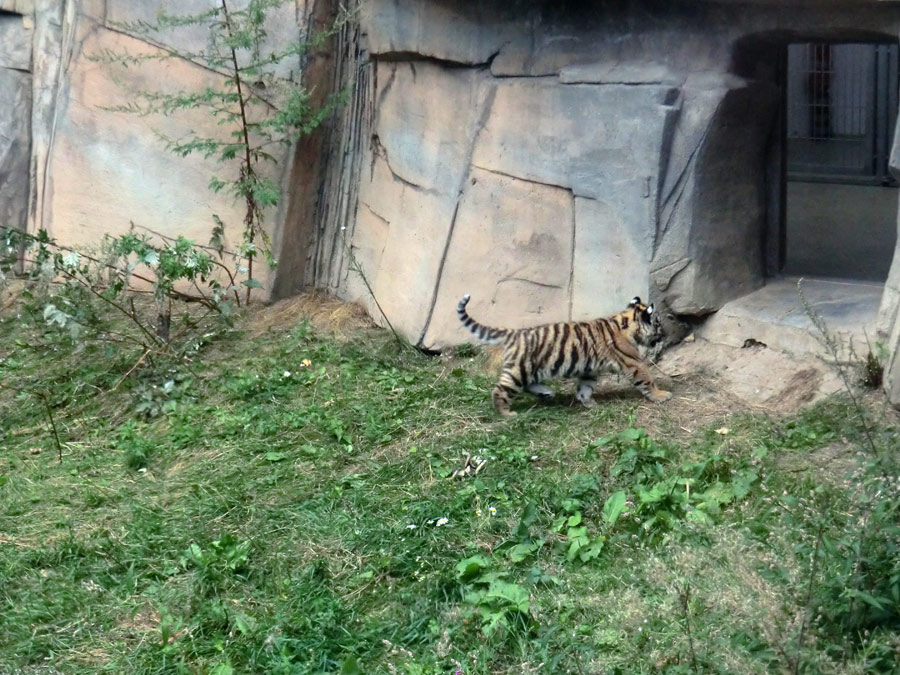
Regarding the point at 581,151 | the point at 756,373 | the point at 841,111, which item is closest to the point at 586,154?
the point at 581,151

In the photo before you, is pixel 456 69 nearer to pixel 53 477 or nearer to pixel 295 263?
pixel 295 263

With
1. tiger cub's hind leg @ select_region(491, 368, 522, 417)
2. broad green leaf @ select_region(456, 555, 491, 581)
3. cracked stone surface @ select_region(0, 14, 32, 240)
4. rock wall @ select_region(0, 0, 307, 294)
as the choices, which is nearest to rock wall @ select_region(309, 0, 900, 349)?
tiger cub's hind leg @ select_region(491, 368, 522, 417)

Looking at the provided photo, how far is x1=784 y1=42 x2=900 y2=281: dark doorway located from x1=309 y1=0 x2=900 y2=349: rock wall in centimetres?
387

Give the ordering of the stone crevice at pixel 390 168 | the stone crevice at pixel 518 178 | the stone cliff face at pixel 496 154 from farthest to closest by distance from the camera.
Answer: the stone crevice at pixel 390 168, the stone crevice at pixel 518 178, the stone cliff face at pixel 496 154

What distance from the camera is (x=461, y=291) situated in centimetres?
820

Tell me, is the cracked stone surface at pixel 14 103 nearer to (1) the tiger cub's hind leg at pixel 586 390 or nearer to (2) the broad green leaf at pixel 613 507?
(1) the tiger cub's hind leg at pixel 586 390

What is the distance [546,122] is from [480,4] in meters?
0.95

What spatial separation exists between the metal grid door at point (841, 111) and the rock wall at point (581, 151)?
5040mm

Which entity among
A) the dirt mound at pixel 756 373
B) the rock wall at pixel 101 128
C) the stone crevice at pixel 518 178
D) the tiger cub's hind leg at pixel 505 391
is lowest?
the tiger cub's hind leg at pixel 505 391

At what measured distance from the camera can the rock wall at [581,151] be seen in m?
7.11

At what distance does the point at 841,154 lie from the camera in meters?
12.6

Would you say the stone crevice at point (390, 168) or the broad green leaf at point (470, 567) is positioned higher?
the stone crevice at point (390, 168)

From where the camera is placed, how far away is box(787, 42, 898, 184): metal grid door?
1226cm

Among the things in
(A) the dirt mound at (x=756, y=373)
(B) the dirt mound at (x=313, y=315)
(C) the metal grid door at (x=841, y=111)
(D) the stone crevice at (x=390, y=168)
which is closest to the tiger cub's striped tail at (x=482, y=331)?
(A) the dirt mound at (x=756, y=373)
